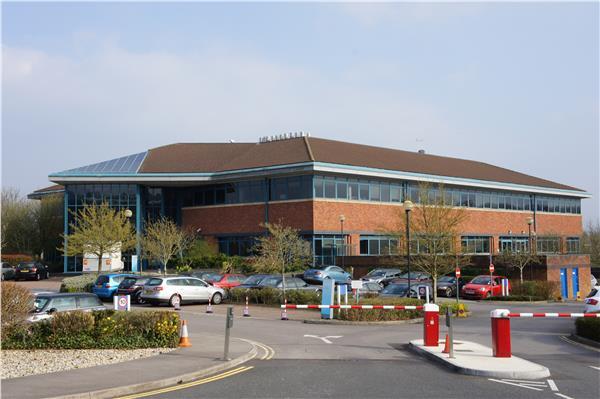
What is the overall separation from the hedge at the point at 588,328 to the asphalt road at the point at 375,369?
0.61m

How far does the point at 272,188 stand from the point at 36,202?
101 ft

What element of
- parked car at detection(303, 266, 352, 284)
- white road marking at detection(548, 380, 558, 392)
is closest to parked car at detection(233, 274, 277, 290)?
parked car at detection(303, 266, 352, 284)

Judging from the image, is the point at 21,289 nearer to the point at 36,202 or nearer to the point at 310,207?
the point at 310,207

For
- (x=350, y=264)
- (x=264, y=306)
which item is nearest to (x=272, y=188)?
(x=350, y=264)

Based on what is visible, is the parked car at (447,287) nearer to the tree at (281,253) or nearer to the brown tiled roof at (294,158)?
the tree at (281,253)

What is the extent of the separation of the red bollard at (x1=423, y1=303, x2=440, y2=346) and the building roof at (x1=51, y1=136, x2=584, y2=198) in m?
32.4

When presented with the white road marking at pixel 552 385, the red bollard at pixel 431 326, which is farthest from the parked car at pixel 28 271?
the white road marking at pixel 552 385

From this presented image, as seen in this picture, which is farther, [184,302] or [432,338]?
[184,302]

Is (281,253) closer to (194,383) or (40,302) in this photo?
(40,302)

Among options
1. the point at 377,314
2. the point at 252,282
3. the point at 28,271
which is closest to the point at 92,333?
the point at 377,314

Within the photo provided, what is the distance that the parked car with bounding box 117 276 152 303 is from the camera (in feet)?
99.9

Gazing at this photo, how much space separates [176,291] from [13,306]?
44.7 feet

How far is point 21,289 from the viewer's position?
15797mm

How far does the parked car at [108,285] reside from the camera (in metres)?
31.8
